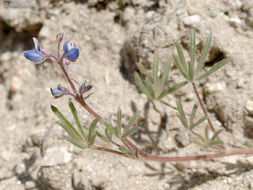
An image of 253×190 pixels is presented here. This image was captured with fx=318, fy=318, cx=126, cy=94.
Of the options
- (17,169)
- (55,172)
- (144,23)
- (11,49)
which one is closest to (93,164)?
(55,172)

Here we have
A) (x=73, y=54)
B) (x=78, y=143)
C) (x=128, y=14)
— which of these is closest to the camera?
(x=73, y=54)

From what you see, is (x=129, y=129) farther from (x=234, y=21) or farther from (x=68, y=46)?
(x=234, y=21)

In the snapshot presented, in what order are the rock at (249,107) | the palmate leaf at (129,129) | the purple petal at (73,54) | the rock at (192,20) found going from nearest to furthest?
1. the purple petal at (73,54)
2. the palmate leaf at (129,129)
3. the rock at (249,107)
4. the rock at (192,20)

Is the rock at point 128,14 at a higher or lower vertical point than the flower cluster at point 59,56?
higher

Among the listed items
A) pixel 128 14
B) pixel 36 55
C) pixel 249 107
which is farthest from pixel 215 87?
pixel 36 55

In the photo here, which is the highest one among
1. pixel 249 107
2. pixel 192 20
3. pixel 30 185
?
pixel 192 20

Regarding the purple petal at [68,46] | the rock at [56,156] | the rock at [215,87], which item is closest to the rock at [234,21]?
the rock at [215,87]

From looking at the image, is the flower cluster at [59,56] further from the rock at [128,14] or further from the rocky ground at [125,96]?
the rock at [128,14]

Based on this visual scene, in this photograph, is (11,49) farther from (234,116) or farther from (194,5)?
(234,116)
